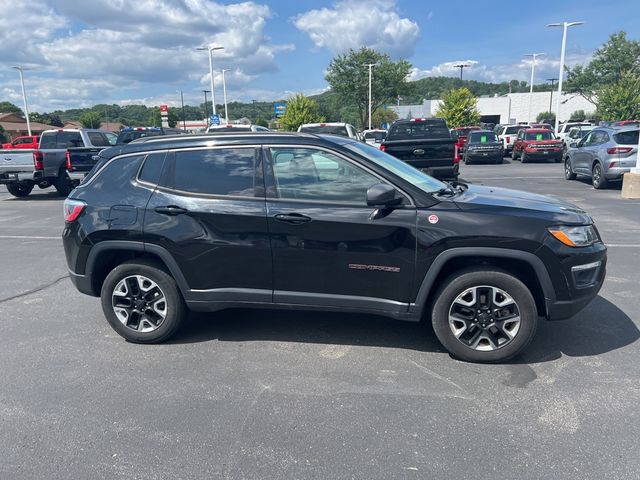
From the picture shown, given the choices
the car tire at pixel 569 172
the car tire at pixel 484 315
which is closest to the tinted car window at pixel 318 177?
the car tire at pixel 484 315

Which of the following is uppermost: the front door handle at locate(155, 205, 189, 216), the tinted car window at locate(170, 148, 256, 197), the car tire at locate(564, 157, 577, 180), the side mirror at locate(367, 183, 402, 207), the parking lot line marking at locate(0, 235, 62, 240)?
the tinted car window at locate(170, 148, 256, 197)

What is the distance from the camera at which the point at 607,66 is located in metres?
49.4

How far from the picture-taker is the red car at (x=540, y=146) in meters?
24.0

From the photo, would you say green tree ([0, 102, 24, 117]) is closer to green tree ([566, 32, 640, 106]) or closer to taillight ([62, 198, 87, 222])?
green tree ([566, 32, 640, 106])

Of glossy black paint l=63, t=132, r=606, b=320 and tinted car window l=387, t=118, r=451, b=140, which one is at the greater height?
tinted car window l=387, t=118, r=451, b=140

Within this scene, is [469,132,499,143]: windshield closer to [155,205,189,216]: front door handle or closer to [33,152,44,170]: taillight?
[33,152,44,170]: taillight

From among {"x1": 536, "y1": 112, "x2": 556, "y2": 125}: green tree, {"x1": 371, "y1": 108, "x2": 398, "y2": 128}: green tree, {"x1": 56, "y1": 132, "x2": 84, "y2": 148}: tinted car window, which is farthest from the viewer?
{"x1": 536, "y1": 112, "x2": 556, "y2": 125}: green tree

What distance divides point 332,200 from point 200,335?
1835mm

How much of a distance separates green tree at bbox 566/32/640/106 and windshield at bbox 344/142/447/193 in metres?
50.5


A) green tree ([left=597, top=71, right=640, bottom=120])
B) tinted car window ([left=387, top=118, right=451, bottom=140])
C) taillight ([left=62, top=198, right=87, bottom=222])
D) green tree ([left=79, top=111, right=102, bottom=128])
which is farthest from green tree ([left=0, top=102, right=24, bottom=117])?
taillight ([left=62, top=198, right=87, bottom=222])

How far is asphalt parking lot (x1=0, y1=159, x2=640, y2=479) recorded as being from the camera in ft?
9.41

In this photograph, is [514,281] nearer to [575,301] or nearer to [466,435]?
[575,301]

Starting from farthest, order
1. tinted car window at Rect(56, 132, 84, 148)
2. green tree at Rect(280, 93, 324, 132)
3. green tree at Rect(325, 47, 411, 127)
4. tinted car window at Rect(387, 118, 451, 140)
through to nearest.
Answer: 1. green tree at Rect(325, 47, 411, 127)
2. green tree at Rect(280, 93, 324, 132)
3. tinted car window at Rect(56, 132, 84, 148)
4. tinted car window at Rect(387, 118, 451, 140)

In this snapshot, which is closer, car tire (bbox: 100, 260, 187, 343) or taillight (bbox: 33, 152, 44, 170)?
car tire (bbox: 100, 260, 187, 343)
